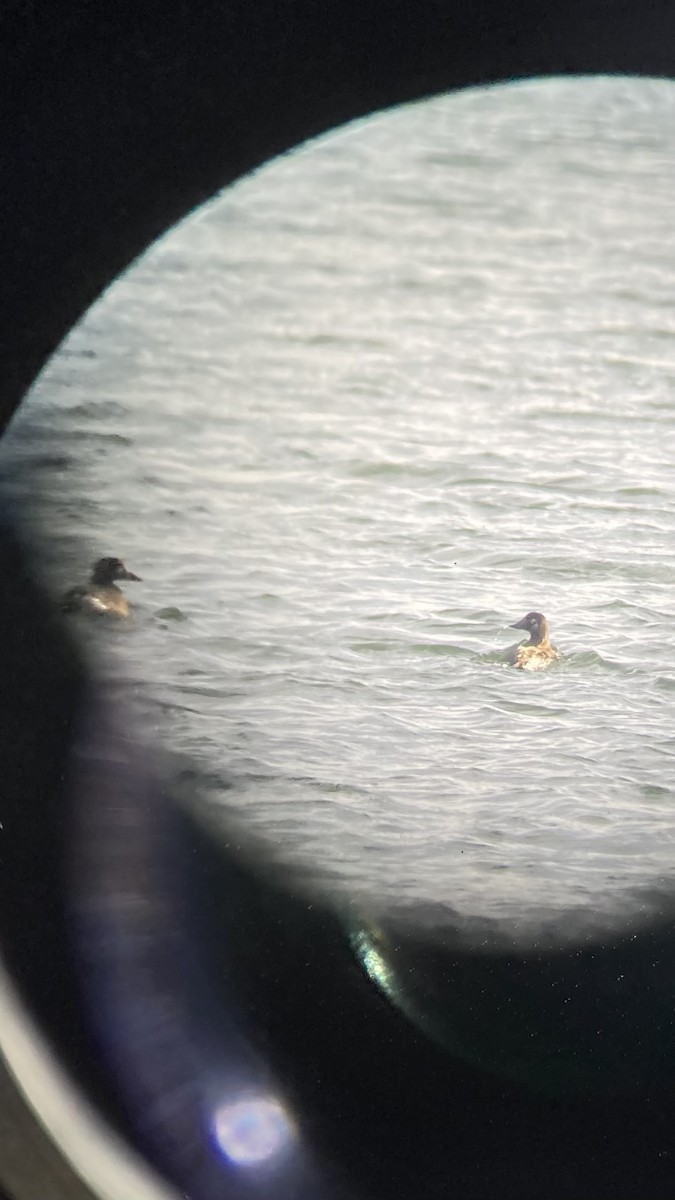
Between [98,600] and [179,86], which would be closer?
[179,86]

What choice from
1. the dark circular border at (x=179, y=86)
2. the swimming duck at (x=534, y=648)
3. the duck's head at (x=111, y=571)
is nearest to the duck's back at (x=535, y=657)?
the swimming duck at (x=534, y=648)

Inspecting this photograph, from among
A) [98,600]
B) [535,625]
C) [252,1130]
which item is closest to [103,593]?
[98,600]

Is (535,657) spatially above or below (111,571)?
below

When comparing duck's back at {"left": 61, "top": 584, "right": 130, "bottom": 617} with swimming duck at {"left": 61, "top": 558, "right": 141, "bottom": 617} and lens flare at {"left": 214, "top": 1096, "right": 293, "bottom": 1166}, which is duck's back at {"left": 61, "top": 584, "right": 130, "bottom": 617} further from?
lens flare at {"left": 214, "top": 1096, "right": 293, "bottom": 1166}

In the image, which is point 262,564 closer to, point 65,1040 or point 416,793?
point 416,793

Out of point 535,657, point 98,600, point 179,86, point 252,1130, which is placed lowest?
point 252,1130

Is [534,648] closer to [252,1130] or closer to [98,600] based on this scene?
[98,600]

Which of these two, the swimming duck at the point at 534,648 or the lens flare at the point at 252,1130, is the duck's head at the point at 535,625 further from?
the lens flare at the point at 252,1130

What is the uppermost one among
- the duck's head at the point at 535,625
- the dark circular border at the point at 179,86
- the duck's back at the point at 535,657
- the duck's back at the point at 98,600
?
the dark circular border at the point at 179,86
